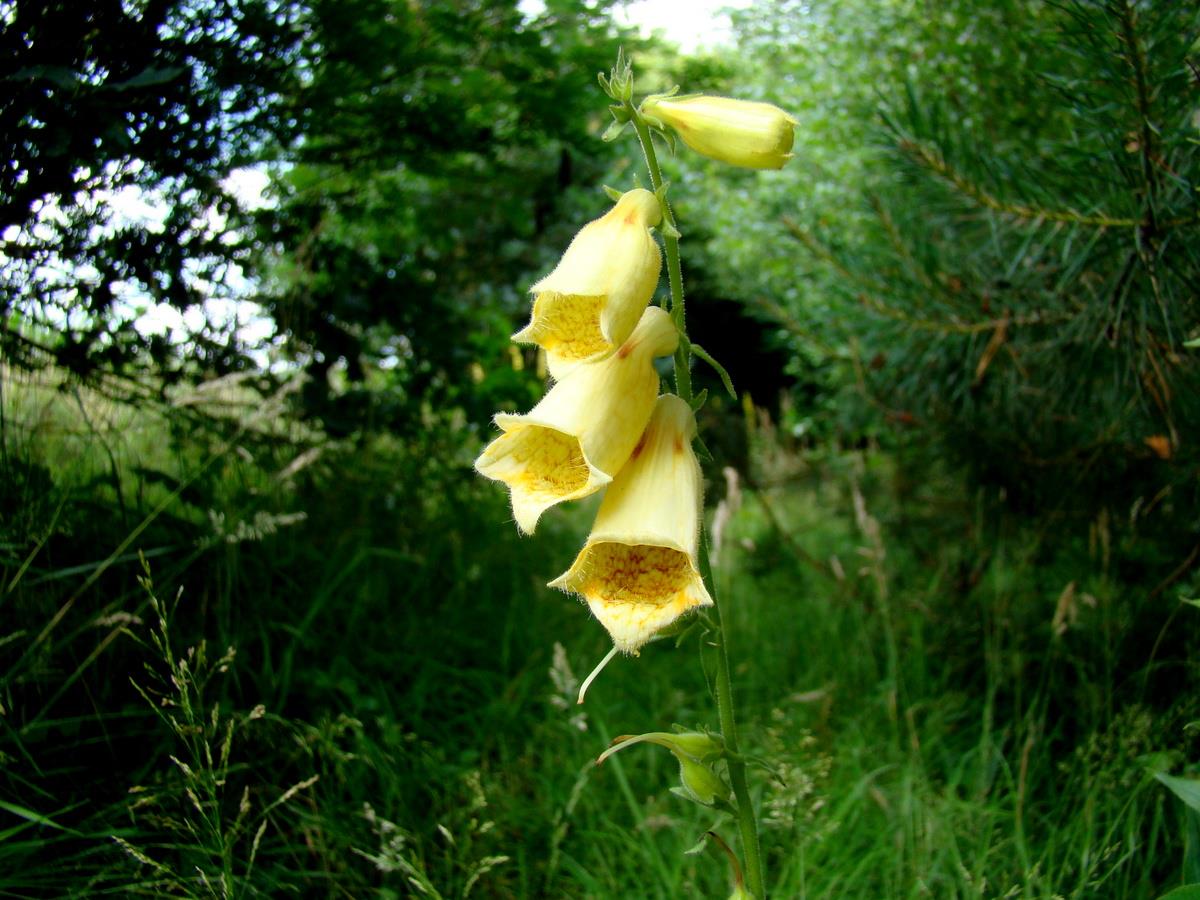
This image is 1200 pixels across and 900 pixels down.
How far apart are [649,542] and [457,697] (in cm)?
167

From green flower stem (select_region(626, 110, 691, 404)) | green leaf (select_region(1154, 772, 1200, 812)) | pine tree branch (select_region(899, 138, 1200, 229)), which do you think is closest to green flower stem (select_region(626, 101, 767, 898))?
green flower stem (select_region(626, 110, 691, 404))

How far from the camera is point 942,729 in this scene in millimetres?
2553

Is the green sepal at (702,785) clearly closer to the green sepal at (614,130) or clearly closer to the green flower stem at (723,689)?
the green flower stem at (723,689)

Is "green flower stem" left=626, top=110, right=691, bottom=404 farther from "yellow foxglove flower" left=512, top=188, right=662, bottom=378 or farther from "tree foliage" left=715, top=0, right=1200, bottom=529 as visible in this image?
"tree foliage" left=715, top=0, right=1200, bottom=529

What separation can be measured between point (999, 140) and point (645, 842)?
8.90 ft

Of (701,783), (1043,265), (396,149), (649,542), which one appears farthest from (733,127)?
(396,149)

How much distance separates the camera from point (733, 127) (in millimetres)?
1256

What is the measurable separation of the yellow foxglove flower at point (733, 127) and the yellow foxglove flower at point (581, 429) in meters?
0.23

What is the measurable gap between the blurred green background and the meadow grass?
0.05 feet

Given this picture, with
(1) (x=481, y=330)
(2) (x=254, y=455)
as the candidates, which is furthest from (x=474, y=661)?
(1) (x=481, y=330)

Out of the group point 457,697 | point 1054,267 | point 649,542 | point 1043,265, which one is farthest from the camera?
point 457,697

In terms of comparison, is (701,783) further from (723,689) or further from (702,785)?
(723,689)

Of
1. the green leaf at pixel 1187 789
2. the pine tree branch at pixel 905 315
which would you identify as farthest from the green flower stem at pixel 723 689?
the pine tree branch at pixel 905 315

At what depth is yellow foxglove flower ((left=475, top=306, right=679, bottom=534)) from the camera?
1.23 meters
